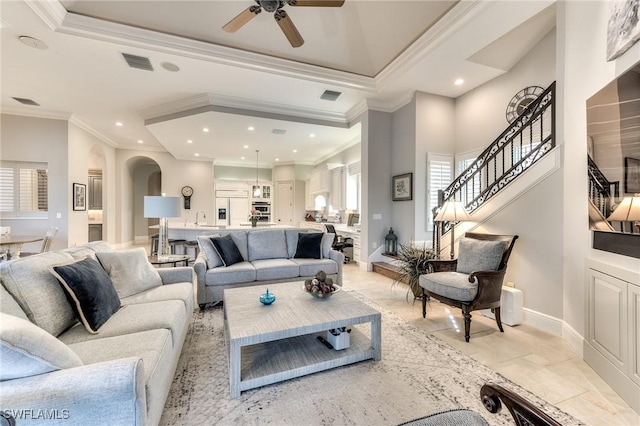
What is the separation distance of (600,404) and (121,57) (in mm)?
6012

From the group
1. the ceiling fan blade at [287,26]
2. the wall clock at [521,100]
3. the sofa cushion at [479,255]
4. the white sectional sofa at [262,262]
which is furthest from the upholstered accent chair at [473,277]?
the ceiling fan blade at [287,26]

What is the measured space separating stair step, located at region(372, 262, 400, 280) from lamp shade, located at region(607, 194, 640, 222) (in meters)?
3.03

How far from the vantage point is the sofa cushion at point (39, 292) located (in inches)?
58.0

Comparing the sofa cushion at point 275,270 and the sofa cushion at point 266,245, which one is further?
the sofa cushion at point 266,245

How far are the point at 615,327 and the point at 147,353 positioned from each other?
9.80 feet

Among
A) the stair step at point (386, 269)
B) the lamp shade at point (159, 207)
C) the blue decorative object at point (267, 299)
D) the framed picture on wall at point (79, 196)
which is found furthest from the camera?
the framed picture on wall at point (79, 196)

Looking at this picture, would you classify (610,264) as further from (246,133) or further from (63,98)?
(63,98)

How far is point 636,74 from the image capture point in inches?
65.3

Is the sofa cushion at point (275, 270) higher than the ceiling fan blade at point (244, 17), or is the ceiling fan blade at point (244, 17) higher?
the ceiling fan blade at point (244, 17)

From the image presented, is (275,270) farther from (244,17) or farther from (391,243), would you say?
(244,17)

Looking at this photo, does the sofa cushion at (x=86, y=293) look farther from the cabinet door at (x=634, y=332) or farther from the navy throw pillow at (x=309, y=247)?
the cabinet door at (x=634, y=332)

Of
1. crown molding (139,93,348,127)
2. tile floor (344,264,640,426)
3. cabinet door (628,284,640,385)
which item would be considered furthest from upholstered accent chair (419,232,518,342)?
crown molding (139,93,348,127)

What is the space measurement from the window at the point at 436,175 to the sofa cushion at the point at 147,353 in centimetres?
448

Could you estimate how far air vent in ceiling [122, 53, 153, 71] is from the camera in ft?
12.2
